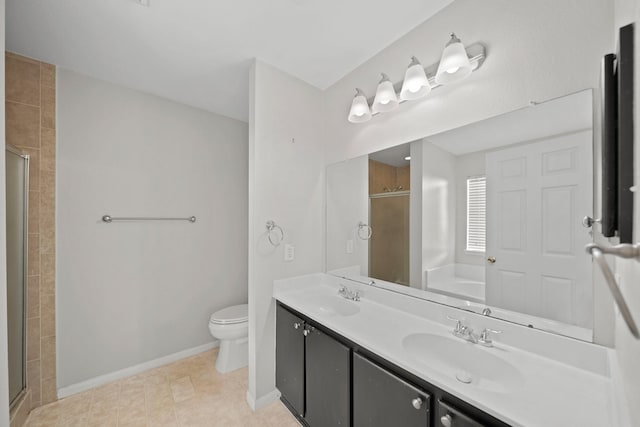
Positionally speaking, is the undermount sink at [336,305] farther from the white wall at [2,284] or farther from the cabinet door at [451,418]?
the white wall at [2,284]

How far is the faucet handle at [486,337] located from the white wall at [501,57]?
987 millimetres

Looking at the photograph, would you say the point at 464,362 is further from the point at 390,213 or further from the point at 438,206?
the point at 390,213

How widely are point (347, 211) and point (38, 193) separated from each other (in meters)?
2.19

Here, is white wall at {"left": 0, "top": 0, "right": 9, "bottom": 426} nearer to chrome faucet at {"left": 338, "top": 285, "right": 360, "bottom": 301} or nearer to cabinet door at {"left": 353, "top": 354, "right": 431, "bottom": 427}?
cabinet door at {"left": 353, "top": 354, "right": 431, "bottom": 427}

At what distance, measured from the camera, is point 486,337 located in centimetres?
112

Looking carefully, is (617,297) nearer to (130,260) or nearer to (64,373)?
(130,260)

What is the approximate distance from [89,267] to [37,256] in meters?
0.30

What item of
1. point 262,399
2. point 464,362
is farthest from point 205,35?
point 262,399

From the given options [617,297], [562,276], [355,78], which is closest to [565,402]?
[562,276]

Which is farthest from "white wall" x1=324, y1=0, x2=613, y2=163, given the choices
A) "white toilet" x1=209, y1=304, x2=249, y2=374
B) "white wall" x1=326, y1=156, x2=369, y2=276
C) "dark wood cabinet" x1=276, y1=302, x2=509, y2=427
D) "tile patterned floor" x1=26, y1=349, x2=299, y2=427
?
"tile patterned floor" x1=26, y1=349, x2=299, y2=427

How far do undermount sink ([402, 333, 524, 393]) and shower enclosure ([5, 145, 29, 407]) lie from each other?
2263 mm

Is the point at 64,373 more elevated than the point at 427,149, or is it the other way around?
the point at 427,149

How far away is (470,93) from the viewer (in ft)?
4.23

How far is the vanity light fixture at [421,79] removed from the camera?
122 cm
